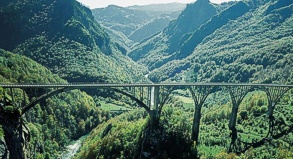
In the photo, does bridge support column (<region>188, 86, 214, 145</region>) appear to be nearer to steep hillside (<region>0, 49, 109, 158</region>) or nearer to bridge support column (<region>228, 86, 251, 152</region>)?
bridge support column (<region>228, 86, 251, 152</region>)

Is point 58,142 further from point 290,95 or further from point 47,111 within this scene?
point 290,95

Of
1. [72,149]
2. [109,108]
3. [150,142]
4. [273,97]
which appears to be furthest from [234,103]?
[109,108]

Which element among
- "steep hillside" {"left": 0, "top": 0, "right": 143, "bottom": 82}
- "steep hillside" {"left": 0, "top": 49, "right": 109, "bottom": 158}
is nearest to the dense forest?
"steep hillside" {"left": 0, "top": 49, "right": 109, "bottom": 158}

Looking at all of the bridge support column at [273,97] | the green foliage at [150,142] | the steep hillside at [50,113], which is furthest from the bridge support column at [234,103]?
the steep hillside at [50,113]

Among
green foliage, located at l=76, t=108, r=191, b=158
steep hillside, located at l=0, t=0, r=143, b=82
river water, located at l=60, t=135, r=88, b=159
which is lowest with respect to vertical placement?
river water, located at l=60, t=135, r=88, b=159

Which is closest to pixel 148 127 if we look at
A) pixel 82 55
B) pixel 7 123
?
pixel 7 123

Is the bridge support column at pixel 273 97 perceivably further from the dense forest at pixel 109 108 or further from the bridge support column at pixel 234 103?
the bridge support column at pixel 234 103
